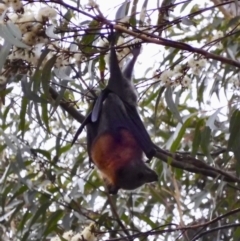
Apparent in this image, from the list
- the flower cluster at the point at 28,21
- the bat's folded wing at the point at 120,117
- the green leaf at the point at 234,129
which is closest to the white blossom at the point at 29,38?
the flower cluster at the point at 28,21

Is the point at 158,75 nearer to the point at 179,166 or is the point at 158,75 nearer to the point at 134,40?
the point at 134,40

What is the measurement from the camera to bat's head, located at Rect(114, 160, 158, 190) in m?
2.13

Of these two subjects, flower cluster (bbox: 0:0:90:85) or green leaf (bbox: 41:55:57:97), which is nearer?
flower cluster (bbox: 0:0:90:85)

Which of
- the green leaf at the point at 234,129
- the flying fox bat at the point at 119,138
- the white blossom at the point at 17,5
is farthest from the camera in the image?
the flying fox bat at the point at 119,138

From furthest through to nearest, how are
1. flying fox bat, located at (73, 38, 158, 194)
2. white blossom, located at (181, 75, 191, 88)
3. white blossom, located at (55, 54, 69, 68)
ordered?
flying fox bat, located at (73, 38, 158, 194), white blossom, located at (181, 75, 191, 88), white blossom, located at (55, 54, 69, 68)

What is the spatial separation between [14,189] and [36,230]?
18.3 inches

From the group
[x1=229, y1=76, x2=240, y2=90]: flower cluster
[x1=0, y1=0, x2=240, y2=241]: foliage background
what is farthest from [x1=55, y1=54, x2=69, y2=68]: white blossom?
[x1=229, y1=76, x2=240, y2=90]: flower cluster

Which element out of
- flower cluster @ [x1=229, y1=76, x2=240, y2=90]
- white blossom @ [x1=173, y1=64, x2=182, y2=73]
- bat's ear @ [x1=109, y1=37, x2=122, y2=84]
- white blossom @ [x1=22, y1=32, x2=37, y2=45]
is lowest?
white blossom @ [x1=22, y1=32, x2=37, y2=45]

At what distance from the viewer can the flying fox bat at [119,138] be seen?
2.13 m

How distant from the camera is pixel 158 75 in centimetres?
186

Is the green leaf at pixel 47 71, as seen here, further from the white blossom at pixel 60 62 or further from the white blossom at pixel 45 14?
the white blossom at pixel 45 14

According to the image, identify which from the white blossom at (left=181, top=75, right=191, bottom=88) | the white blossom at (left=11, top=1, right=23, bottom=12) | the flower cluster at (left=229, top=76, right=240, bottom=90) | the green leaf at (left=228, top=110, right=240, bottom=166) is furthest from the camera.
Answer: the flower cluster at (left=229, top=76, right=240, bottom=90)

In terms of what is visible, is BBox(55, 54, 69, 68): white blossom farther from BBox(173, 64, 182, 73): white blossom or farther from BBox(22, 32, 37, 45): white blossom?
BBox(173, 64, 182, 73): white blossom

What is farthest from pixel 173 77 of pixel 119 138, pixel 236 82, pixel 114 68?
pixel 236 82
